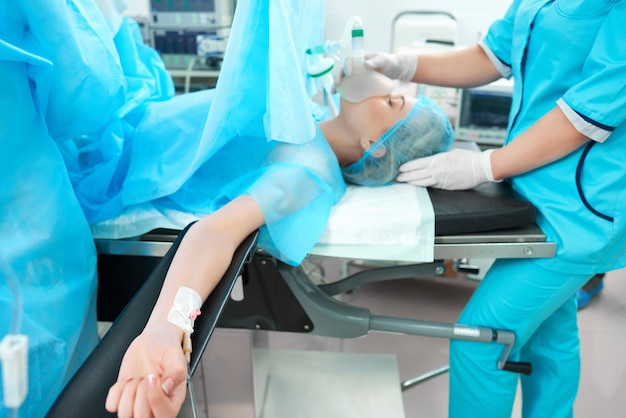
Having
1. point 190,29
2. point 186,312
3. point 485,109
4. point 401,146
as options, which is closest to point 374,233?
point 401,146

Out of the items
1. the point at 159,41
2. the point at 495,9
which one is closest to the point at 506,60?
the point at 495,9

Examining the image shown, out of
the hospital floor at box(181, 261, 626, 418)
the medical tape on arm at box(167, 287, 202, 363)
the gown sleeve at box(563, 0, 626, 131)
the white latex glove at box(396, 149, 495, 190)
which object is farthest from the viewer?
the hospital floor at box(181, 261, 626, 418)

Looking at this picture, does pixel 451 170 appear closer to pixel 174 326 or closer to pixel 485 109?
pixel 174 326

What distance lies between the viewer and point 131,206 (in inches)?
48.4

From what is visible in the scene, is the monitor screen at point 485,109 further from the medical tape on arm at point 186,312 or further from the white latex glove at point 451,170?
the medical tape on arm at point 186,312

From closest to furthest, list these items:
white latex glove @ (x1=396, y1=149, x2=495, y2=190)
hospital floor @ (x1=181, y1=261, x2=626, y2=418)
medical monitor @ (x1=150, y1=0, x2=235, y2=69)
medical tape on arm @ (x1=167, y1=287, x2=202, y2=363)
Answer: medical tape on arm @ (x1=167, y1=287, x2=202, y2=363), white latex glove @ (x1=396, y1=149, x2=495, y2=190), hospital floor @ (x1=181, y1=261, x2=626, y2=418), medical monitor @ (x1=150, y1=0, x2=235, y2=69)

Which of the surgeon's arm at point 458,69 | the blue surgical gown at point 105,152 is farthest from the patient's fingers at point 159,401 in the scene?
the surgeon's arm at point 458,69

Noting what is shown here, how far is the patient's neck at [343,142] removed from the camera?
1443 mm

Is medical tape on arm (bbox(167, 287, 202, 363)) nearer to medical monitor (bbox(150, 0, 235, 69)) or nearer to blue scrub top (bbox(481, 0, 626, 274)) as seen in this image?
blue scrub top (bbox(481, 0, 626, 274))

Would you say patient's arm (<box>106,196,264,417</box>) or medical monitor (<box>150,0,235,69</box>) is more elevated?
medical monitor (<box>150,0,235,69</box>)

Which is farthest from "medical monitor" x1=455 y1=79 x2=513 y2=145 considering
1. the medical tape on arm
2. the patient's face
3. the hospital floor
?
the medical tape on arm

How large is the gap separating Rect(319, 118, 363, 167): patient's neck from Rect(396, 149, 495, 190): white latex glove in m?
0.14

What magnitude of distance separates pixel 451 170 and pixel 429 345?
1.09 m

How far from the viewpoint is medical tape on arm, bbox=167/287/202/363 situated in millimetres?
817
